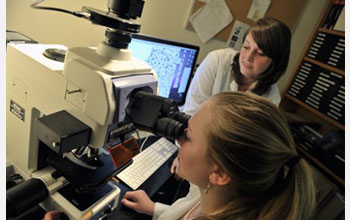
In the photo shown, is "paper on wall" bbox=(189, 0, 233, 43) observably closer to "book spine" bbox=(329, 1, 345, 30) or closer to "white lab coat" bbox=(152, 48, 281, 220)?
"white lab coat" bbox=(152, 48, 281, 220)

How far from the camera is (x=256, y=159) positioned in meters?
0.63

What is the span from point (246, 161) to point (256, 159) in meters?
0.03

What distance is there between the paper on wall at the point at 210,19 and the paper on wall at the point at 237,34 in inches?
2.8

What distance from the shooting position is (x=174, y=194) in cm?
116

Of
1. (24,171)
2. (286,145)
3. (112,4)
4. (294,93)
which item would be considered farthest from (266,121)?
(294,93)

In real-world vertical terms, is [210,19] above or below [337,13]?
below

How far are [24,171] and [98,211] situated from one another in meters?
0.28

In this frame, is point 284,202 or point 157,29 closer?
point 284,202

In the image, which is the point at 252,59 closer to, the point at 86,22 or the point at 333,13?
the point at 86,22

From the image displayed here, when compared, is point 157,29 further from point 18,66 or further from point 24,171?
point 24,171

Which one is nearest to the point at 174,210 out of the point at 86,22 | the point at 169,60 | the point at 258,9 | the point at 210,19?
the point at 169,60

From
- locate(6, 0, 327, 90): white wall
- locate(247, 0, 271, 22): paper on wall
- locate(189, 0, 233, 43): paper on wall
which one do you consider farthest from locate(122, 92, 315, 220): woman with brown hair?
locate(247, 0, 271, 22): paper on wall

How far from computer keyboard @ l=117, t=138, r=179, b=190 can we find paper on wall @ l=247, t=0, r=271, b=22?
3.80 ft

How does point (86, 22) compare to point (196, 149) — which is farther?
point (86, 22)
